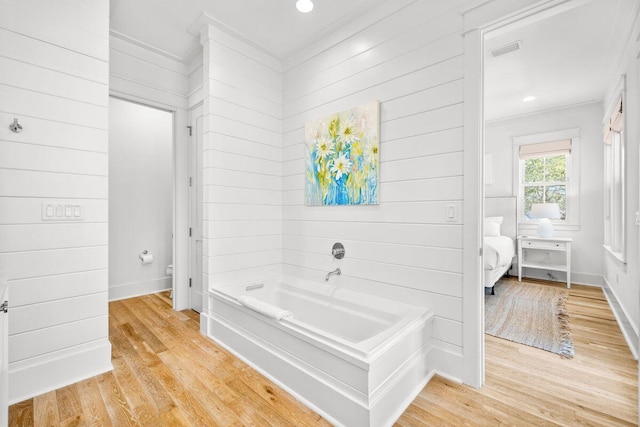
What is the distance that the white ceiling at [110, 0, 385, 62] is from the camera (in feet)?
7.72

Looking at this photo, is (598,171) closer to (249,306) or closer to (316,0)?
(316,0)

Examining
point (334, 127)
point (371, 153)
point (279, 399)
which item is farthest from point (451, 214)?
point (279, 399)

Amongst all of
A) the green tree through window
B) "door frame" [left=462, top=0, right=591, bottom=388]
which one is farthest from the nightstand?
"door frame" [left=462, top=0, right=591, bottom=388]

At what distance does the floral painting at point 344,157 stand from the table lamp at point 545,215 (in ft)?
11.8

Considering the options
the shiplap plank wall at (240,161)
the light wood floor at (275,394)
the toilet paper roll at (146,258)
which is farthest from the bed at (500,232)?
the toilet paper roll at (146,258)

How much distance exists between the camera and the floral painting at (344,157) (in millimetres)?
2354

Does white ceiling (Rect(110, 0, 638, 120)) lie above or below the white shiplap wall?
above

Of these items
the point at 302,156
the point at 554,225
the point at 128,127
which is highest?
the point at 128,127

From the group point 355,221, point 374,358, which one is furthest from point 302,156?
point 374,358

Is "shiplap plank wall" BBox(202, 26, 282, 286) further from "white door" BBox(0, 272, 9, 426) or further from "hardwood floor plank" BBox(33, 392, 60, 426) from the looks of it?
"white door" BBox(0, 272, 9, 426)

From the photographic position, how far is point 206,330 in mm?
2639

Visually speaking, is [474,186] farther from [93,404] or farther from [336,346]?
[93,404]

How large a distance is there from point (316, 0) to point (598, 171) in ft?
15.1

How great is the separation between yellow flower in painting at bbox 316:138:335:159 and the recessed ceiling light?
3.33 ft
